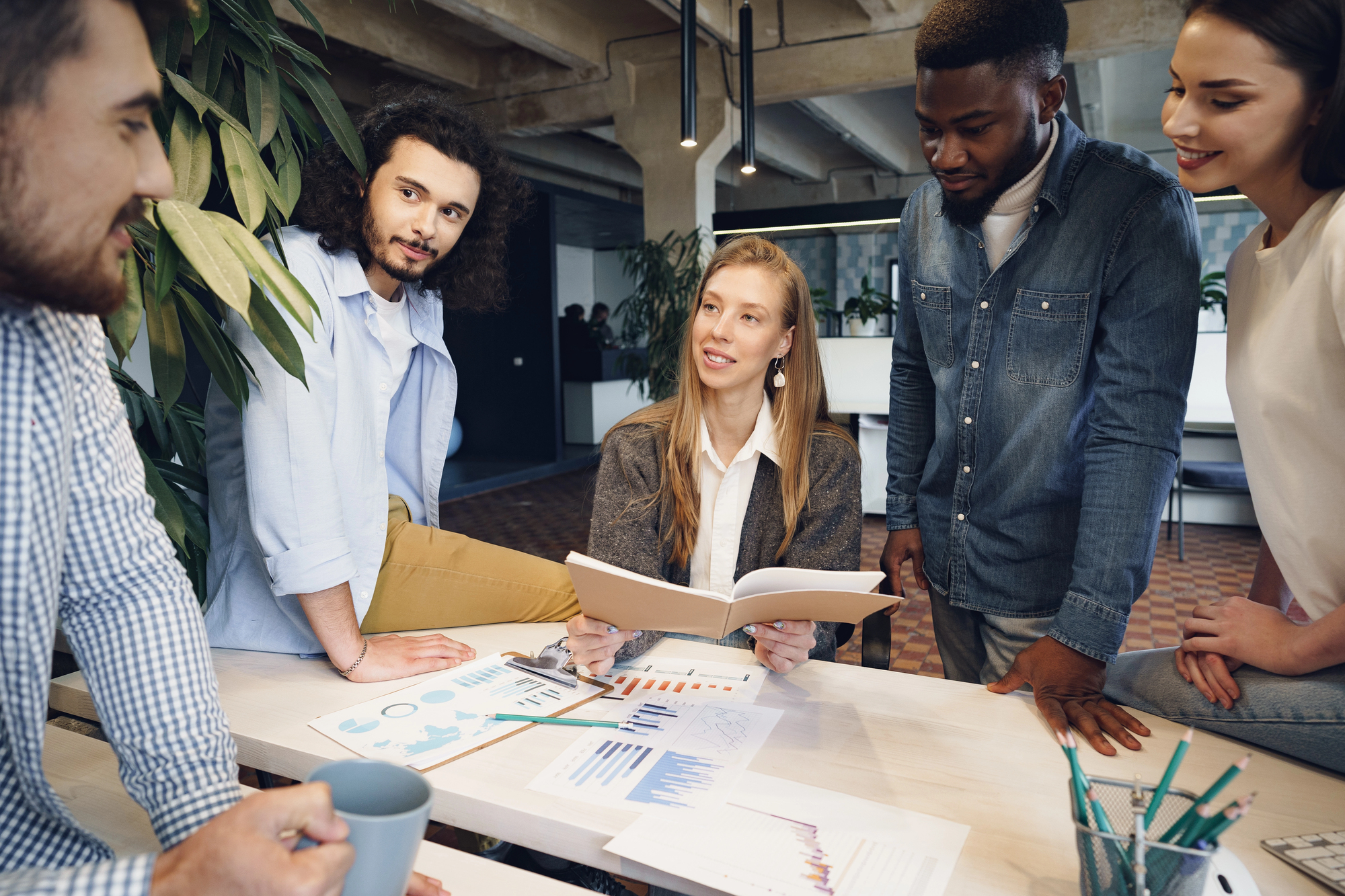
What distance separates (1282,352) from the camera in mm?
1042

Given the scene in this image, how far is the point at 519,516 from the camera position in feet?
20.5

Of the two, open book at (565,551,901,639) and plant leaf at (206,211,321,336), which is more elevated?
plant leaf at (206,211,321,336)

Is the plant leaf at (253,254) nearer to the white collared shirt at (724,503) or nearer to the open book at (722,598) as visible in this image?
the open book at (722,598)

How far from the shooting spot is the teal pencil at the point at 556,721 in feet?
3.72

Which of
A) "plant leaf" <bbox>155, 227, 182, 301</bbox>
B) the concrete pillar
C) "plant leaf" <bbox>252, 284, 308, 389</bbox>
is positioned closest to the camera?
"plant leaf" <bbox>155, 227, 182, 301</bbox>

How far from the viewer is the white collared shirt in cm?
165

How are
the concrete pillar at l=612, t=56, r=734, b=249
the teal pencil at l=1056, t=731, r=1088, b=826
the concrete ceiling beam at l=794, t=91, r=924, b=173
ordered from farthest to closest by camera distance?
the concrete ceiling beam at l=794, t=91, r=924, b=173 → the concrete pillar at l=612, t=56, r=734, b=249 → the teal pencil at l=1056, t=731, r=1088, b=826

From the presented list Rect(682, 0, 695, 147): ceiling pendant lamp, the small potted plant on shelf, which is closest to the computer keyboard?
Rect(682, 0, 695, 147): ceiling pendant lamp

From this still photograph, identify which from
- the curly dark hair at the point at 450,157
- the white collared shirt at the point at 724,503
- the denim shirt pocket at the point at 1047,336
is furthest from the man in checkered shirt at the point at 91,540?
the denim shirt pocket at the point at 1047,336

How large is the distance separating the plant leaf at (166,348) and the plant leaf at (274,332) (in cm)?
15

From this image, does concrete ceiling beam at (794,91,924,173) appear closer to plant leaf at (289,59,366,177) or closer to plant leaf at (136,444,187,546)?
plant leaf at (289,59,366,177)

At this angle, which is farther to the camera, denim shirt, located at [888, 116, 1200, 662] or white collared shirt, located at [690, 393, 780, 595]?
white collared shirt, located at [690, 393, 780, 595]

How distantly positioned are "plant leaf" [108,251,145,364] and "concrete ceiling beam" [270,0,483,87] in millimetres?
4616

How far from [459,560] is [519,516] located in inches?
185
